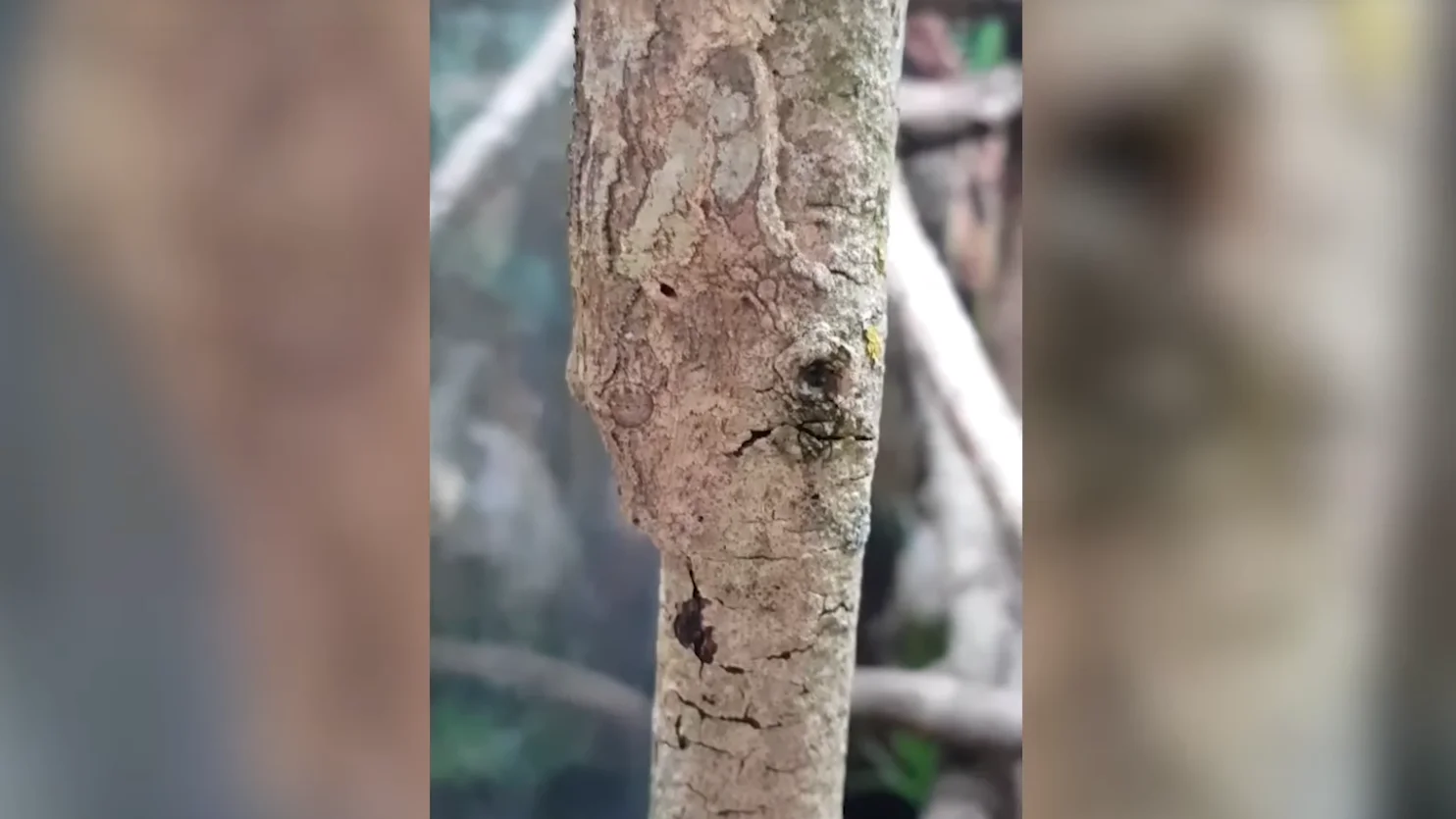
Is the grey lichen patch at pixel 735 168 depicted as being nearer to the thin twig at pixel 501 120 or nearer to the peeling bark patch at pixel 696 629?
the peeling bark patch at pixel 696 629

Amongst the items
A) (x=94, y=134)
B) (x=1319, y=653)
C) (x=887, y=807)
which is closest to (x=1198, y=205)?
(x=1319, y=653)

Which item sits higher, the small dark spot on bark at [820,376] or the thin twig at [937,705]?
the small dark spot on bark at [820,376]

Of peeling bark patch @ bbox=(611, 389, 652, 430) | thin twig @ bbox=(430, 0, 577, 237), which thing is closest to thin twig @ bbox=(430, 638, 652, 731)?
thin twig @ bbox=(430, 0, 577, 237)

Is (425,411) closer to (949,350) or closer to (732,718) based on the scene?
(732,718)

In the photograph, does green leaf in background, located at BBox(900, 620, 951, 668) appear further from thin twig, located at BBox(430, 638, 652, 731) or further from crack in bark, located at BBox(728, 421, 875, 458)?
crack in bark, located at BBox(728, 421, 875, 458)

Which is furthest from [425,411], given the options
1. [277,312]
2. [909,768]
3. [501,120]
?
[909,768]

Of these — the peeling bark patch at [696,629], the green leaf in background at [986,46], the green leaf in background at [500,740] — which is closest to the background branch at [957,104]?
the green leaf in background at [986,46]
